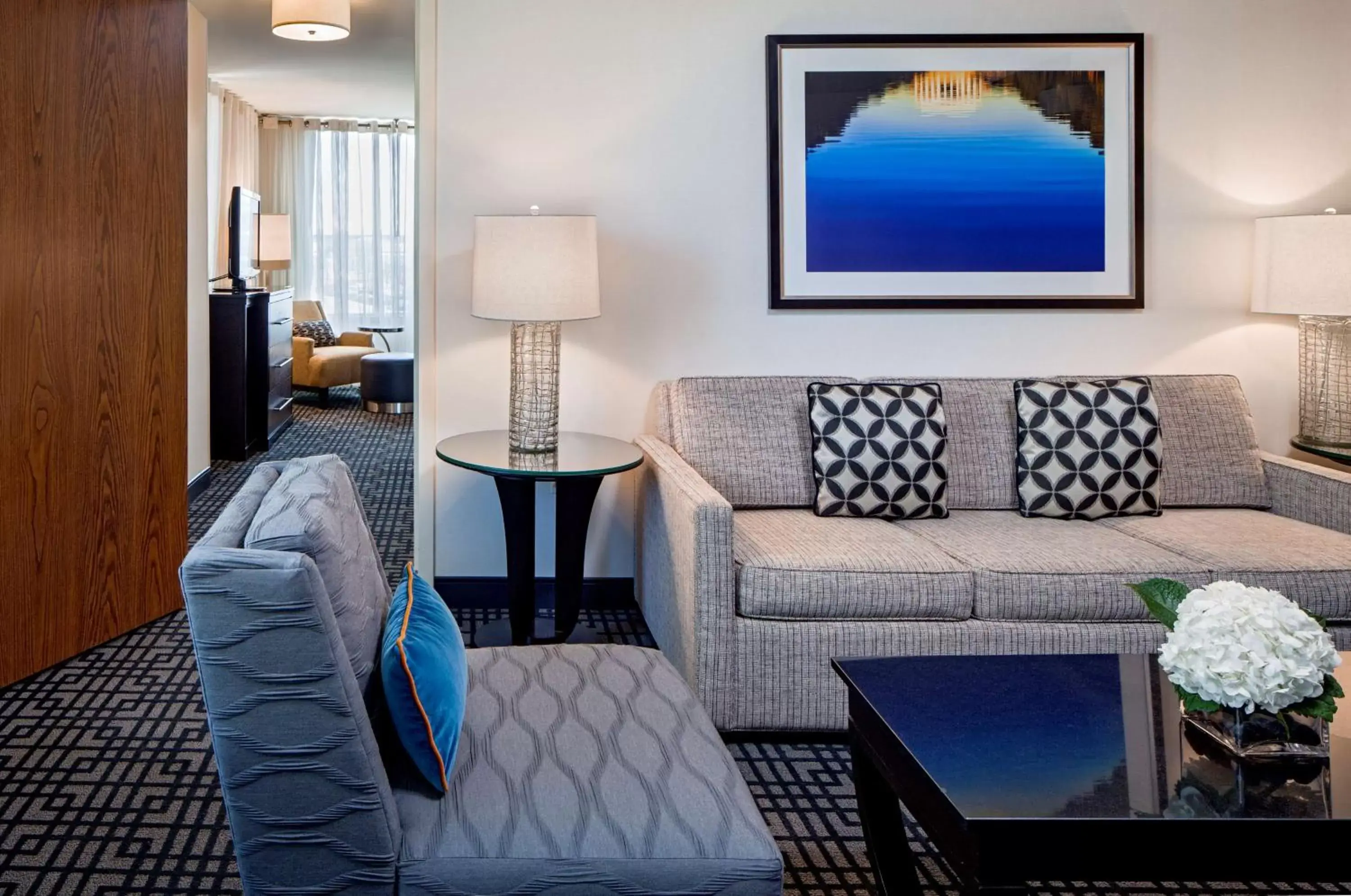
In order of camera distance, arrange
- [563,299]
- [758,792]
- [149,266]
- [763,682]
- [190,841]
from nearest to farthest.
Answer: [190,841] < [758,792] < [763,682] < [563,299] < [149,266]

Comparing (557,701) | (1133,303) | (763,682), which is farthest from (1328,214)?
(557,701)

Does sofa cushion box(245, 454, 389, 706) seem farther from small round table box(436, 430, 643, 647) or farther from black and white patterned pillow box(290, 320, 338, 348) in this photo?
black and white patterned pillow box(290, 320, 338, 348)

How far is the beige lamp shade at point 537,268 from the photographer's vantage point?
2.68m

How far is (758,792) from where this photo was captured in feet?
6.94

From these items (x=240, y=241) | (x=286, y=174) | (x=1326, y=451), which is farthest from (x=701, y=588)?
(x=286, y=174)

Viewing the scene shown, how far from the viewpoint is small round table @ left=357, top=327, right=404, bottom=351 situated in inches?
345

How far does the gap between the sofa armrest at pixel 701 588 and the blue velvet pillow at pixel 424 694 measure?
82cm

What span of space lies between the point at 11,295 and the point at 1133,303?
2735 millimetres

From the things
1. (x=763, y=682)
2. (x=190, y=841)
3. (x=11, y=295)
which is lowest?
(x=190, y=841)

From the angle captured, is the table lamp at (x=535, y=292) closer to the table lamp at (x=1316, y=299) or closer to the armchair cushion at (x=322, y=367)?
the table lamp at (x=1316, y=299)

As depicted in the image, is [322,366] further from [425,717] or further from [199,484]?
[425,717]

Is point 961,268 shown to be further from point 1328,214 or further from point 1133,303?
point 1328,214

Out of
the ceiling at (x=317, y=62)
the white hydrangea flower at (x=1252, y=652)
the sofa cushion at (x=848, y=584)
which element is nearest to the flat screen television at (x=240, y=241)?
the ceiling at (x=317, y=62)

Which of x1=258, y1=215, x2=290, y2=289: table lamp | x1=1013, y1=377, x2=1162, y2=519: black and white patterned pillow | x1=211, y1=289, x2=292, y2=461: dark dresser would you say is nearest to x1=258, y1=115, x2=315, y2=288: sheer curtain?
x1=258, y1=215, x2=290, y2=289: table lamp
